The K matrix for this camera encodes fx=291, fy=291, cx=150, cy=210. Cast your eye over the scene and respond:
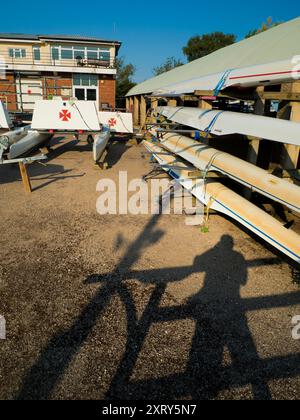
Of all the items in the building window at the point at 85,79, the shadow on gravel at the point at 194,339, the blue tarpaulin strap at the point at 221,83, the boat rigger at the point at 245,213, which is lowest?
the shadow on gravel at the point at 194,339

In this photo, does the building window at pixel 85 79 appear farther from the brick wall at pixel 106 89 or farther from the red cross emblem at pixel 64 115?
the red cross emblem at pixel 64 115

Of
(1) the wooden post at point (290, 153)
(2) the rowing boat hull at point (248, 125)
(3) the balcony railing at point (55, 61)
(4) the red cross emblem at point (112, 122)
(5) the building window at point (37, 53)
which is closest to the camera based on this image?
(2) the rowing boat hull at point (248, 125)

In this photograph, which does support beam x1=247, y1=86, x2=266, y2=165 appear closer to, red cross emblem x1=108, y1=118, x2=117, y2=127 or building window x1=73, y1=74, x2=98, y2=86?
red cross emblem x1=108, y1=118, x2=117, y2=127

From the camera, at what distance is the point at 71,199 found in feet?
23.5

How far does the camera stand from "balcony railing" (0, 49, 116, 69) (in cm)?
2881

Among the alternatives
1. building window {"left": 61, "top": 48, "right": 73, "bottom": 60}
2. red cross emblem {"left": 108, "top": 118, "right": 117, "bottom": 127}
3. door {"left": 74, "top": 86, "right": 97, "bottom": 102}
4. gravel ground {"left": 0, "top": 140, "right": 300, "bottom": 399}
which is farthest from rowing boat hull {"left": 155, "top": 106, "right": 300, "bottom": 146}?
building window {"left": 61, "top": 48, "right": 73, "bottom": 60}

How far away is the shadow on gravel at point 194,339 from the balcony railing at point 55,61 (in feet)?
95.7

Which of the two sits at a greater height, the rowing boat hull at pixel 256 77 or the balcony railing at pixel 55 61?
the balcony railing at pixel 55 61

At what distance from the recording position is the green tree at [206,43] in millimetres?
46850

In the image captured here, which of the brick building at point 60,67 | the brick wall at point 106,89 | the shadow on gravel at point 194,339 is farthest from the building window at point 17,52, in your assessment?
the shadow on gravel at point 194,339

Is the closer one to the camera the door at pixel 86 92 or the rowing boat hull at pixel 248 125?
the rowing boat hull at pixel 248 125

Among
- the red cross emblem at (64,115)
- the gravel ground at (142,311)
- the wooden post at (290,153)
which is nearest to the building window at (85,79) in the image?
the red cross emblem at (64,115)

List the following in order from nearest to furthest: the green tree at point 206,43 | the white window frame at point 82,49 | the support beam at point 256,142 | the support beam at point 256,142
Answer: the support beam at point 256,142, the support beam at point 256,142, the white window frame at point 82,49, the green tree at point 206,43

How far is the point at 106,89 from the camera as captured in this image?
29469 millimetres
